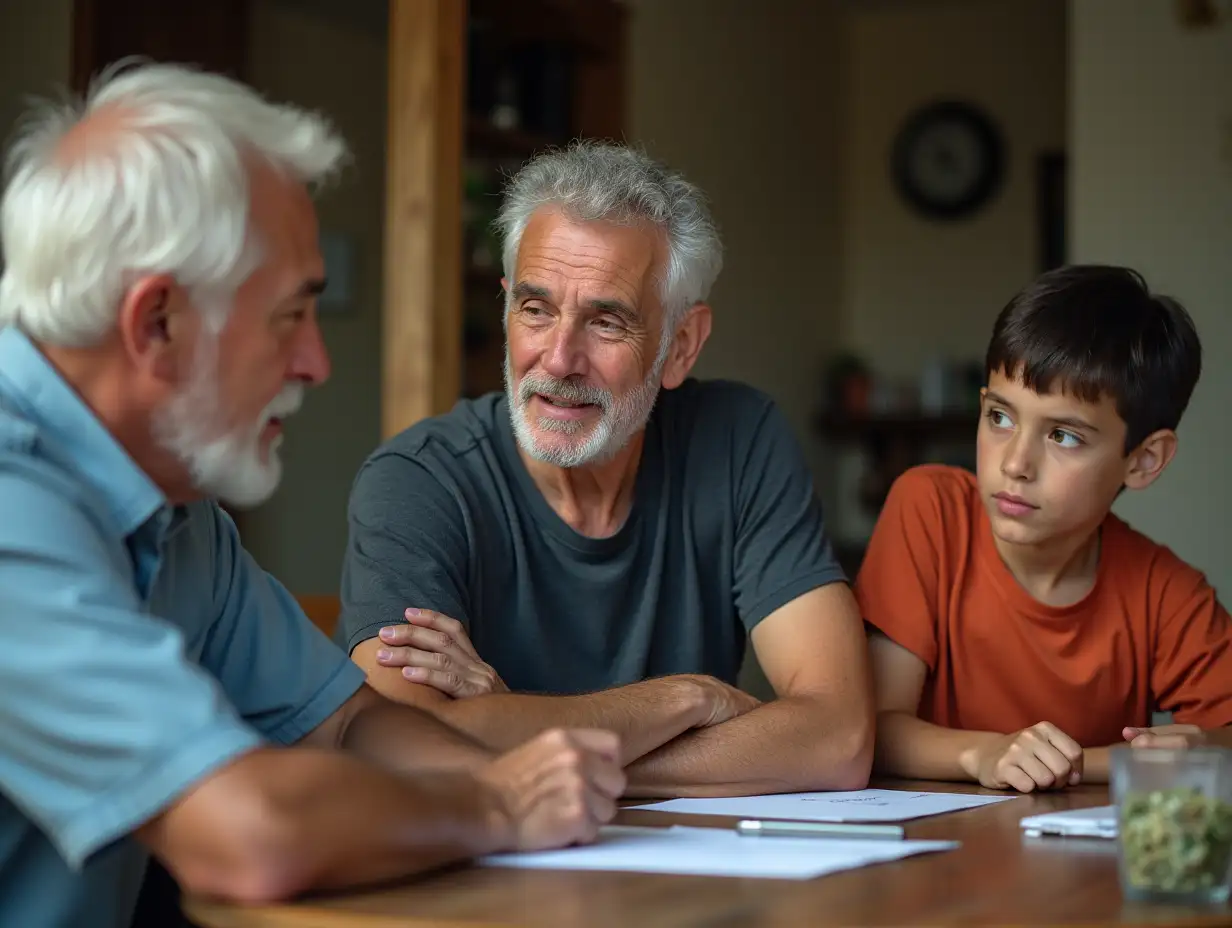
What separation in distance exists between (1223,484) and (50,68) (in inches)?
122

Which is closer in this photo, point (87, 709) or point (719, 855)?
point (87, 709)

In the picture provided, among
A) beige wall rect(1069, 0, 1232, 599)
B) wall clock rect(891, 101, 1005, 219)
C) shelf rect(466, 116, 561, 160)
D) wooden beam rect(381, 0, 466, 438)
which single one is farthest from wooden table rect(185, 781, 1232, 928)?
wall clock rect(891, 101, 1005, 219)

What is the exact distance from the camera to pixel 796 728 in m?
1.79

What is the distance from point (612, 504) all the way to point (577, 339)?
0.24 m

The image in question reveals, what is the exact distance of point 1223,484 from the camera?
404 cm

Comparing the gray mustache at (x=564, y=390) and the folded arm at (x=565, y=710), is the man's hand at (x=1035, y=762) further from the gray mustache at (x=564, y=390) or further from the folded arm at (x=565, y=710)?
the gray mustache at (x=564, y=390)

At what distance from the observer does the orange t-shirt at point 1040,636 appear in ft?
6.84

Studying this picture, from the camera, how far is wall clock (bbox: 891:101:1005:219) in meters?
7.16

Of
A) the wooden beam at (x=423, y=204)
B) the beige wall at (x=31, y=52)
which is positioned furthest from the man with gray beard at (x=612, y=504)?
the beige wall at (x=31, y=52)

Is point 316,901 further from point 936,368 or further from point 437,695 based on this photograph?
point 936,368

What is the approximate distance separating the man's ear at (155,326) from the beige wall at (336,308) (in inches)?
157

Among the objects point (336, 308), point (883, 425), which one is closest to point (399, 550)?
point (336, 308)

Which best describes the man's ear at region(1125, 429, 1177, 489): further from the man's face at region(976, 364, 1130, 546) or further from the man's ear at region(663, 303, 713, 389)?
the man's ear at region(663, 303, 713, 389)

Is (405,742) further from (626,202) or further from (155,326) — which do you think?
(626,202)
